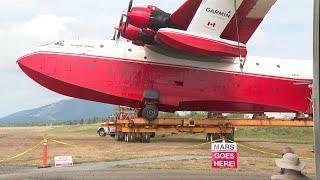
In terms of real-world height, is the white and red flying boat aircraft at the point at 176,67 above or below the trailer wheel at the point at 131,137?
above

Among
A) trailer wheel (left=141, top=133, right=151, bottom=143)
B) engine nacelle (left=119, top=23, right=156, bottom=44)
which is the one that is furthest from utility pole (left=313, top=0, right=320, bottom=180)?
trailer wheel (left=141, top=133, right=151, bottom=143)

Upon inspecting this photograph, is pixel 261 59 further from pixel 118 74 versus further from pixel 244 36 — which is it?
pixel 118 74

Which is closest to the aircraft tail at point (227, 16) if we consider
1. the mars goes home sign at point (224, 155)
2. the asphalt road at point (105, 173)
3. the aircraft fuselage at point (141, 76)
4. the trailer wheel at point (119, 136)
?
the aircraft fuselage at point (141, 76)

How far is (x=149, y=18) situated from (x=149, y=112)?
5.14 metres

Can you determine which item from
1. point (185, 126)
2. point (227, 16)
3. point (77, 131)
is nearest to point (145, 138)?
point (185, 126)

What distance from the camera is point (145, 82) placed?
2647 cm

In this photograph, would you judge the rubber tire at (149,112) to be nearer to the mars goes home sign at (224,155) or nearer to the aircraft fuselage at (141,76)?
the aircraft fuselage at (141,76)

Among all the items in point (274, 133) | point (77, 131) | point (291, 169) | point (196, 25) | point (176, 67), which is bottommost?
point (291, 169)

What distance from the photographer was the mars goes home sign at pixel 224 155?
46.3ft

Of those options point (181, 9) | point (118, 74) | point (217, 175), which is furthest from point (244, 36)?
point (217, 175)

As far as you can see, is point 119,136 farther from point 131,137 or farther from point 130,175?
point 130,175

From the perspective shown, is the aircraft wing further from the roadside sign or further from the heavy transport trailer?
the roadside sign


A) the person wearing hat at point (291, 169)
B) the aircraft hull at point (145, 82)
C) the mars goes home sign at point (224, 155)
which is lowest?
the mars goes home sign at point (224, 155)

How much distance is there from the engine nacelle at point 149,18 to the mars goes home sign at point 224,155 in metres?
11.6
